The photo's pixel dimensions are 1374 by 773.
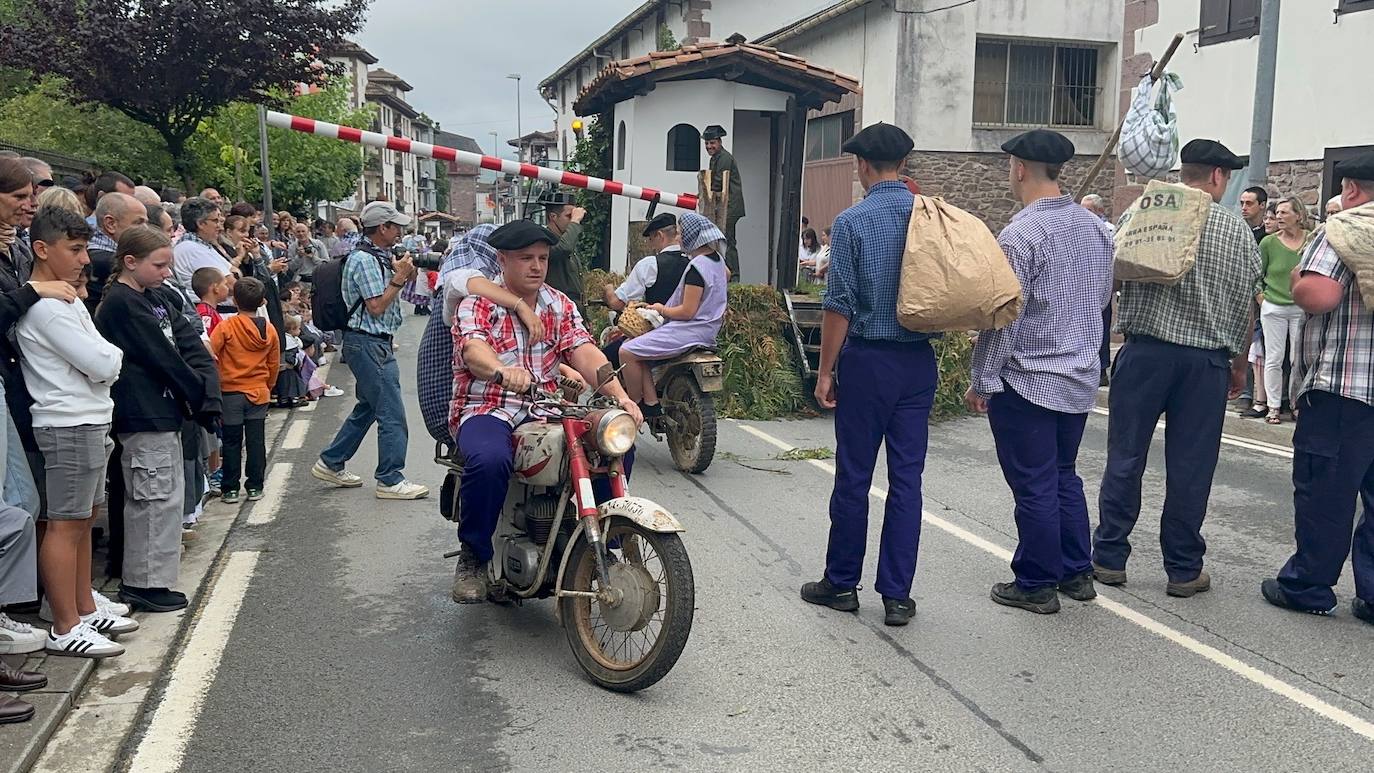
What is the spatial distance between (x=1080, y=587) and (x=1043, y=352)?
46.2 inches

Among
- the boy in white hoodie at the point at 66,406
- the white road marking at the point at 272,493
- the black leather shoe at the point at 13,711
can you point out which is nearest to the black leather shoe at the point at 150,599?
the boy in white hoodie at the point at 66,406

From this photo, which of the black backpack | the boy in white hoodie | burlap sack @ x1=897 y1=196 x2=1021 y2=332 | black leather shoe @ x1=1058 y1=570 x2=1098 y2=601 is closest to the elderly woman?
the black backpack

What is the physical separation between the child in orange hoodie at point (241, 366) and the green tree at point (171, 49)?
10.4 metres

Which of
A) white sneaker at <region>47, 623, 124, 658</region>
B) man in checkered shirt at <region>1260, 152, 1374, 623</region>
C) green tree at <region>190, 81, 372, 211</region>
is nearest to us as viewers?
white sneaker at <region>47, 623, 124, 658</region>

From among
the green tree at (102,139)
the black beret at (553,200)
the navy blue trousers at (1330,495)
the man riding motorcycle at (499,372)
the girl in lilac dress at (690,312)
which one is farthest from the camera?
the green tree at (102,139)

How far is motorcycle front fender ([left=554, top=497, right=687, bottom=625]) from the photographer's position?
4.39 metres

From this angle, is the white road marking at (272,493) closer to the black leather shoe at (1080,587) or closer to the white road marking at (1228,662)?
the white road marking at (1228,662)

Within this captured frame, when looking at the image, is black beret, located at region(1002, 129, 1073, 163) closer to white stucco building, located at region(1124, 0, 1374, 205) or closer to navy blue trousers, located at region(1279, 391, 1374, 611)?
navy blue trousers, located at region(1279, 391, 1374, 611)

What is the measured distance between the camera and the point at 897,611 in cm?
539

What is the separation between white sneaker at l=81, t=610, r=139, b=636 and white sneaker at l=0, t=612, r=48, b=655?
239 millimetres

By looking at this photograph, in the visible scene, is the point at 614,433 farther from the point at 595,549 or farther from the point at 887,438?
the point at 887,438

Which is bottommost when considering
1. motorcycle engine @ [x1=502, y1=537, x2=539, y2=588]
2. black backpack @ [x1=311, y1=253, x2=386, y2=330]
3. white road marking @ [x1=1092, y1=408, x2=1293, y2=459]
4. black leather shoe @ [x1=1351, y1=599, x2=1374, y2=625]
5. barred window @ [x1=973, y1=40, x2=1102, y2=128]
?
black leather shoe @ [x1=1351, y1=599, x2=1374, y2=625]

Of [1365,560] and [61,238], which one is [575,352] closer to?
[61,238]

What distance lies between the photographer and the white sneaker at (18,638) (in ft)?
15.3
